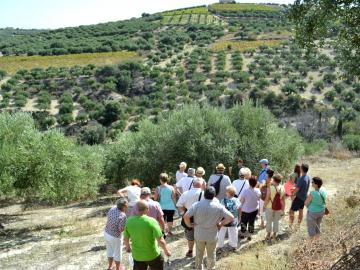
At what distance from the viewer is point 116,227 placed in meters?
9.90

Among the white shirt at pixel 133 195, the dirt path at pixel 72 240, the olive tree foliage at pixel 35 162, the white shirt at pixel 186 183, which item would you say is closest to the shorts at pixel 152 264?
the dirt path at pixel 72 240

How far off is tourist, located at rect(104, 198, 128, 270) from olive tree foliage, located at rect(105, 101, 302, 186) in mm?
11622

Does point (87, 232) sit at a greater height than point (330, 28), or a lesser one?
lesser

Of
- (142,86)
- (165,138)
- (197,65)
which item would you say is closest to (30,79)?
(142,86)

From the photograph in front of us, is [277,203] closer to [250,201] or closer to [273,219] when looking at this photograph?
[273,219]

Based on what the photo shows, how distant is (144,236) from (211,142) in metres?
13.6

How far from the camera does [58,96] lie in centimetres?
5697

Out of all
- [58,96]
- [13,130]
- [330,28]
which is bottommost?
[58,96]

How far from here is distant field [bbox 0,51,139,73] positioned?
68375mm

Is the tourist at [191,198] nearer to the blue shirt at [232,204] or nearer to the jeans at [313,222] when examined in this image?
the blue shirt at [232,204]

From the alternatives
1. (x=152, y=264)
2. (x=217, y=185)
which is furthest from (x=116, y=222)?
(x=217, y=185)

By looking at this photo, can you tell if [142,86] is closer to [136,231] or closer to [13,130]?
[13,130]

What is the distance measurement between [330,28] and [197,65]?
52797mm

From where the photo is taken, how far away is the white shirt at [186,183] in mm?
12711
